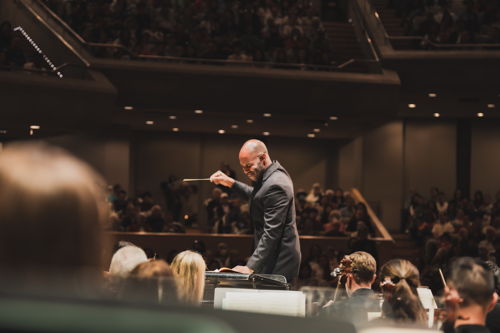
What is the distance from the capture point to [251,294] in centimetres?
311

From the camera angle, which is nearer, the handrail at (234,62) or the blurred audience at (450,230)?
A: the blurred audience at (450,230)

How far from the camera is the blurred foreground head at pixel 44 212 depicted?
108 centimetres

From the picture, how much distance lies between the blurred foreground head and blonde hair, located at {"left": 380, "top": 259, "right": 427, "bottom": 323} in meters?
2.07

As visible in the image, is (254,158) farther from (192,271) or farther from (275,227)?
(192,271)

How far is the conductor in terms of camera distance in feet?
16.5

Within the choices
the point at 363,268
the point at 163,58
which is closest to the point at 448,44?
the point at 163,58

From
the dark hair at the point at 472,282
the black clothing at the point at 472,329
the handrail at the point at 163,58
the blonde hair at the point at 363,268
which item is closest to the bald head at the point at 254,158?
Result: the blonde hair at the point at 363,268

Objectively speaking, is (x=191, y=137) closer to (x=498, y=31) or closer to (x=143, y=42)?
(x=143, y=42)

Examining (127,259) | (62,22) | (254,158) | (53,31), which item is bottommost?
(127,259)

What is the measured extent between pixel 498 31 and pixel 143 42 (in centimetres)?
691

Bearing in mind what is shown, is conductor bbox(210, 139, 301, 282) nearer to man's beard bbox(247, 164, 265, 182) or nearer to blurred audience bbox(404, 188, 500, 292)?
man's beard bbox(247, 164, 265, 182)

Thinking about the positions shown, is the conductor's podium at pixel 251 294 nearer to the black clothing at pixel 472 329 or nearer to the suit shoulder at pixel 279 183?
the black clothing at pixel 472 329

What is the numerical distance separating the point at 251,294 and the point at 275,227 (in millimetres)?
1948

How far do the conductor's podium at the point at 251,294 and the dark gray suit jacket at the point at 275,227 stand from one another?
799 millimetres
